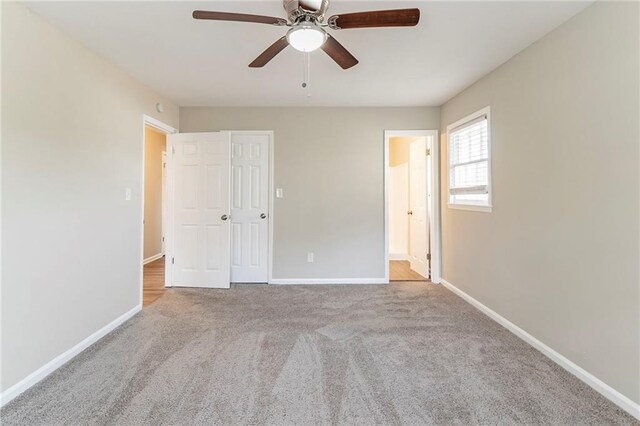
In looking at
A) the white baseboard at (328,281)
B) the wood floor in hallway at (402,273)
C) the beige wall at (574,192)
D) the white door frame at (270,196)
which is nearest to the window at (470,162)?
the beige wall at (574,192)

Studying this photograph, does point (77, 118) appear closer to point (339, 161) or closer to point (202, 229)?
point (202, 229)

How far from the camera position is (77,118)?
7.59 feet

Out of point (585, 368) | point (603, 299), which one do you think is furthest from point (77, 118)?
point (585, 368)

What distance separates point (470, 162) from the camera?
11.1 feet

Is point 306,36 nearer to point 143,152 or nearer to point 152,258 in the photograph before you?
point 143,152

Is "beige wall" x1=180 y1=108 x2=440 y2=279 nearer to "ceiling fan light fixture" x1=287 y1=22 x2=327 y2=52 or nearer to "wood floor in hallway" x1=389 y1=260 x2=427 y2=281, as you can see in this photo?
"wood floor in hallway" x1=389 y1=260 x2=427 y2=281

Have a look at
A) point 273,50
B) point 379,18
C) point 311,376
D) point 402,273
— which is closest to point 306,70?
point 273,50

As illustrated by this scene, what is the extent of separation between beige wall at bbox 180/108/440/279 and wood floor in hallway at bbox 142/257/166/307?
1.46 m

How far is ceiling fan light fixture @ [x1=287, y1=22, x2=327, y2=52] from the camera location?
5.49 ft

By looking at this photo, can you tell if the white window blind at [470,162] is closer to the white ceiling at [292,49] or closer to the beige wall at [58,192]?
the white ceiling at [292,49]

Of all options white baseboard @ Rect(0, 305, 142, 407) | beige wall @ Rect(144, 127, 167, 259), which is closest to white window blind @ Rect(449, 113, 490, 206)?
white baseboard @ Rect(0, 305, 142, 407)

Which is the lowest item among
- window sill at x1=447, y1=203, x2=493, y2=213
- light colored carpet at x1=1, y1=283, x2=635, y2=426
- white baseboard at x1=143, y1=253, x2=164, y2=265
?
light colored carpet at x1=1, y1=283, x2=635, y2=426

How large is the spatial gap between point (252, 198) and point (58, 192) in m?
2.18

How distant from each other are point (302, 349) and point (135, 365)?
118 centimetres
